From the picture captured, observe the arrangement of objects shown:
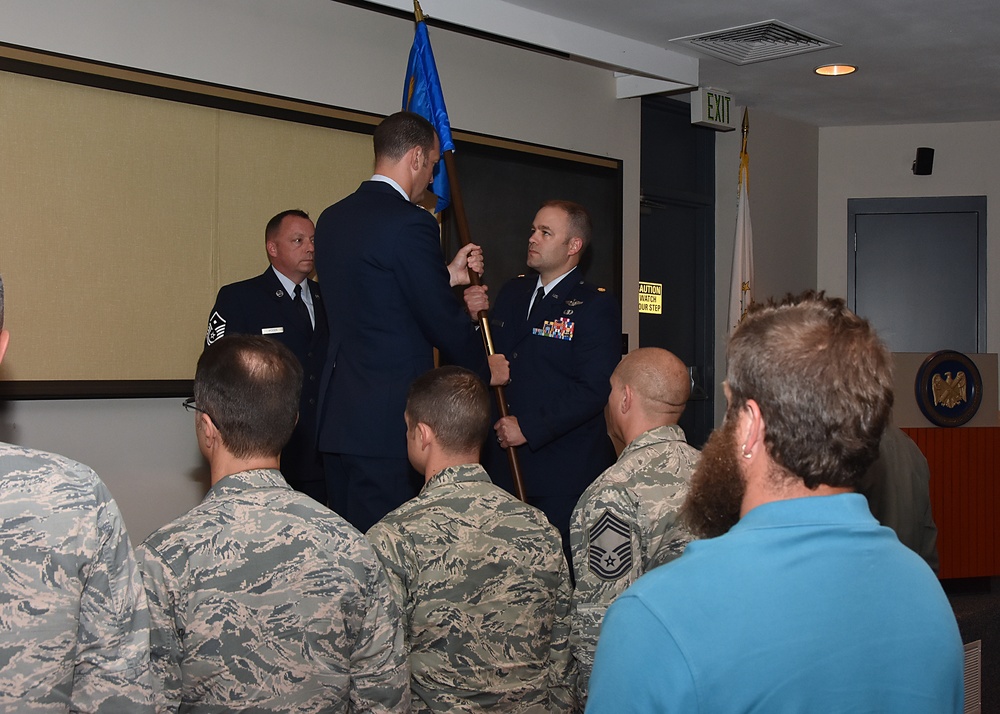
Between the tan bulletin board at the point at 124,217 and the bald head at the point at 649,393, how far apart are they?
6.65 feet

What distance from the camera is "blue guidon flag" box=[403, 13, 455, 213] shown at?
12.4 ft

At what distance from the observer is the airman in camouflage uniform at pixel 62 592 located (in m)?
1.20

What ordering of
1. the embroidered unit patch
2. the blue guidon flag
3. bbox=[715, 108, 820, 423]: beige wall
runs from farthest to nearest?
bbox=[715, 108, 820, 423]: beige wall < the blue guidon flag < the embroidered unit patch

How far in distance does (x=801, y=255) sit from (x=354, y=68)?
392cm

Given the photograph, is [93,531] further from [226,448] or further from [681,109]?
[681,109]

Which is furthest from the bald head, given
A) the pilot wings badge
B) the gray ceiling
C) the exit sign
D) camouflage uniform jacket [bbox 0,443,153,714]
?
the exit sign

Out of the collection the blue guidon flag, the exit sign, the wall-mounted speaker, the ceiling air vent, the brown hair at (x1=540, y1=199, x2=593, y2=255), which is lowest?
the brown hair at (x1=540, y1=199, x2=593, y2=255)

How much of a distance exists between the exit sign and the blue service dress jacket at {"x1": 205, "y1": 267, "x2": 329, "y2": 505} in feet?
10.4

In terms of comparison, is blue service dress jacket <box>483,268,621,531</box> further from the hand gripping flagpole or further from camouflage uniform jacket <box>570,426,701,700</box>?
camouflage uniform jacket <box>570,426,701,700</box>

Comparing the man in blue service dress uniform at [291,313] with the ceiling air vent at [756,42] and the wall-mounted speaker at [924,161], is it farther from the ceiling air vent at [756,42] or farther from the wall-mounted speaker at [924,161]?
the wall-mounted speaker at [924,161]

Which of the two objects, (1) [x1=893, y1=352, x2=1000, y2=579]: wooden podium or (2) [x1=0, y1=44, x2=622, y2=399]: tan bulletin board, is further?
(1) [x1=893, y1=352, x2=1000, y2=579]: wooden podium

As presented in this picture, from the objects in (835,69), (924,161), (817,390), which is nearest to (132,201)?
(817,390)

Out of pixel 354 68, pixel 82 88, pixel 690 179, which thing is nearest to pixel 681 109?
pixel 690 179

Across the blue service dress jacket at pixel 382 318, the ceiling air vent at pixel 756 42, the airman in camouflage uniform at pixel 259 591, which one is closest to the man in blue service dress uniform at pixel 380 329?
the blue service dress jacket at pixel 382 318
